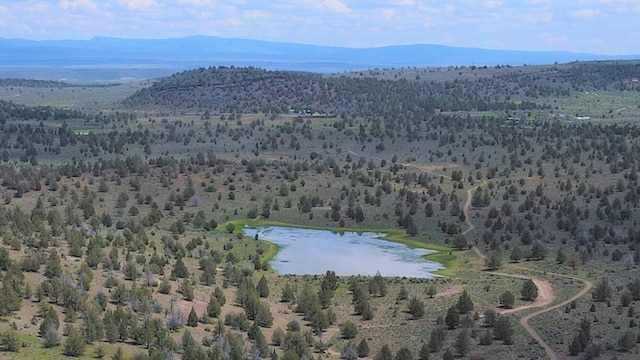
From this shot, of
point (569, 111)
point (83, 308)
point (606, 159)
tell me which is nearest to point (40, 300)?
point (83, 308)

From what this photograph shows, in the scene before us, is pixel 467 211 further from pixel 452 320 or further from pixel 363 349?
pixel 363 349

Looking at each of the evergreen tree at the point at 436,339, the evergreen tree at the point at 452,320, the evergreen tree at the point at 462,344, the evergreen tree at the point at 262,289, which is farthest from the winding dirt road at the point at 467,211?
the evergreen tree at the point at 462,344

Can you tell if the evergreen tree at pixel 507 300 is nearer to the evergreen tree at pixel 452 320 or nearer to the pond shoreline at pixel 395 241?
A: the evergreen tree at pixel 452 320

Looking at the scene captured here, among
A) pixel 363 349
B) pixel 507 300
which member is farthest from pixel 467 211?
pixel 363 349

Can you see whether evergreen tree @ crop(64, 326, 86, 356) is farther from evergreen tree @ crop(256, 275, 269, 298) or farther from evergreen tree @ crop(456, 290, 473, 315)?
evergreen tree @ crop(456, 290, 473, 315)

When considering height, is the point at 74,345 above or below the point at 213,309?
above

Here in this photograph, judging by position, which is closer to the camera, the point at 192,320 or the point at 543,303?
the point at 192,320

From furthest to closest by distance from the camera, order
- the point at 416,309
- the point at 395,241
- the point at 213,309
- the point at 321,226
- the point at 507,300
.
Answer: the point at 321,226
the point at 395,241
the point at 507,300
the point at 416,309
the point at 213,309
